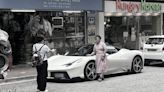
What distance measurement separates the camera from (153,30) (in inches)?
1002

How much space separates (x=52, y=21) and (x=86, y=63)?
6717mm

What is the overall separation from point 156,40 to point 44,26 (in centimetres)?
517

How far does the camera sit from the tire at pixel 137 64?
1470 centimetres

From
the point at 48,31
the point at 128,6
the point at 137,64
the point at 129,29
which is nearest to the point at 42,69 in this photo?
A: the point at 137,64

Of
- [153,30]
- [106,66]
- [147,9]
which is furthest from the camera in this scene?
[153,30]

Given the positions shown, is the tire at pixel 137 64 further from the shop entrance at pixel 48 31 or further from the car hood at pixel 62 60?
the shop entrance at pixel 48 31

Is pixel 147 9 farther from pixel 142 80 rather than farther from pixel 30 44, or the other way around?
pixel 142 80

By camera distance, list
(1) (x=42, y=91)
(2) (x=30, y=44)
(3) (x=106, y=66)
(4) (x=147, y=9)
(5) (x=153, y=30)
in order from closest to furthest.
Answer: (1) (x=42, y=91) < (3) (x=106, y=66) < (2) (x=30, y=44) < (4) (x=147, y=9) < (5) (x=153, y=30)

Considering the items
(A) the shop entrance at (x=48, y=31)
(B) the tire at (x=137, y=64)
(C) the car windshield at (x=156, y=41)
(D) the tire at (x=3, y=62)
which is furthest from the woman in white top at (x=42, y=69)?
(C) the car windshield at (x=156, y=41)

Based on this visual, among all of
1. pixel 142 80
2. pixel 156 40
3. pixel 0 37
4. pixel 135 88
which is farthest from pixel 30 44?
pixel 0 37

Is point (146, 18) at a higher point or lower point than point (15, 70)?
higher

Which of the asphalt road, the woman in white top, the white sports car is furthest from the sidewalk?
the woman in white top

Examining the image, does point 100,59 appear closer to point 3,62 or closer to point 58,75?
point 58,75

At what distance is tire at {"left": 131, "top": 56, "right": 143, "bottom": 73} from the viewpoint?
579 inches
